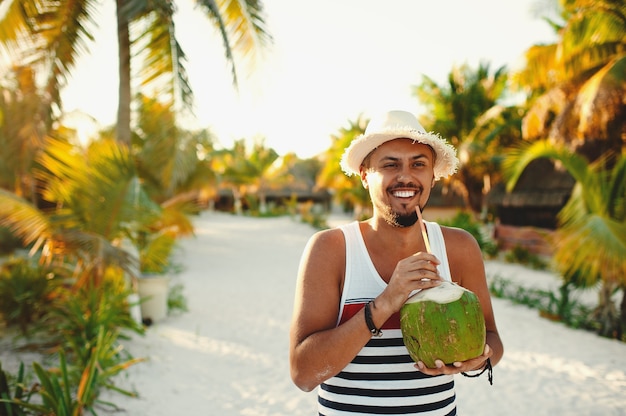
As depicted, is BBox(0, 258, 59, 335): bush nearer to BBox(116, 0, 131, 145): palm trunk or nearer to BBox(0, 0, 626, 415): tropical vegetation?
BBox(0, 0, 626, 415): tropical vegetation

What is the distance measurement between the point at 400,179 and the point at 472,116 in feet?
56.5

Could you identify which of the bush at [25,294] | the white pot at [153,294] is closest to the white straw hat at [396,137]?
the bush at [25,294]

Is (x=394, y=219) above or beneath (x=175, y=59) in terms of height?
beneath

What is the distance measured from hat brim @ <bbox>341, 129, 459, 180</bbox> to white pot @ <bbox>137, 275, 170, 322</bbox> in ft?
17.5

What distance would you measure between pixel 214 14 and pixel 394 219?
5.40 metres

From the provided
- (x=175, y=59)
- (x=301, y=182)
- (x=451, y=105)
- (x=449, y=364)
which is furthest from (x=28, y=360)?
(x=301, y=182)

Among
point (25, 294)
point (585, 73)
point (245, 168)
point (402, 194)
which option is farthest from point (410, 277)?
point (245, 168)

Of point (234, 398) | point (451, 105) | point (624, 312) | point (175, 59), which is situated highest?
point (451, 105)

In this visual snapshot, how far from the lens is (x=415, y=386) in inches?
52.7

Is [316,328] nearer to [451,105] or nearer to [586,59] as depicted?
[586,59]

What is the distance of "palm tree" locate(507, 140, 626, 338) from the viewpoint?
4.52 metres

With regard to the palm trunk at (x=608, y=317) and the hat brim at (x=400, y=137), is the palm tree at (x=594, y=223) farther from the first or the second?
the hat brim at (x=400, y=137)

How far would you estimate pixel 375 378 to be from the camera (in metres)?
1.32

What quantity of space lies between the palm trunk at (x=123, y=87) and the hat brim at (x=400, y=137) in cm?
494
